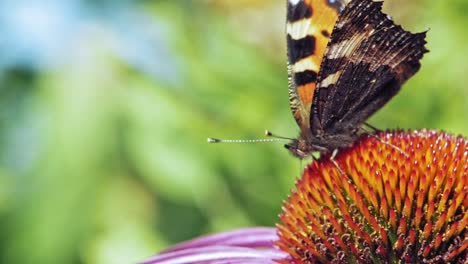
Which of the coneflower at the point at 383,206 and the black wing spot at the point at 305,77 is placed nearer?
the coneflower at the point at 383,206

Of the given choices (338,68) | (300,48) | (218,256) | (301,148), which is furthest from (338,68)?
(218,256)

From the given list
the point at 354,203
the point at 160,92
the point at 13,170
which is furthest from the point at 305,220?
the point at 13,170

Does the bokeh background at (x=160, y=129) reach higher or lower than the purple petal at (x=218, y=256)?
higher

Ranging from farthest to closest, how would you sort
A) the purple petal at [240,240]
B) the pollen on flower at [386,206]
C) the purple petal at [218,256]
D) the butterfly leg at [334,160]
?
the purple petal at [240,240]
the purple petal at [218,256]
the butterfly leg at [334,160]
the pollen on flower at [386,206]

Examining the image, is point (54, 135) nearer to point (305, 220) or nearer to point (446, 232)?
point (305, 220)

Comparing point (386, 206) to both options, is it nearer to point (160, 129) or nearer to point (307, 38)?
point (307, 38)

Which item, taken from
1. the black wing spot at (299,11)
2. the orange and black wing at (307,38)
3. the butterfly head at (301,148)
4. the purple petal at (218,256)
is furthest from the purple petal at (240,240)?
the black wing spot at (299,11)

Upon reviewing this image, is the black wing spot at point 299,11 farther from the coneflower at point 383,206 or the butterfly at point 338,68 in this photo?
the coneflower at point 383,206

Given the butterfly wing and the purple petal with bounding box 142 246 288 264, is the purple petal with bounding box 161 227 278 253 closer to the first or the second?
the purple petal with bounding box 142 246 288 264
